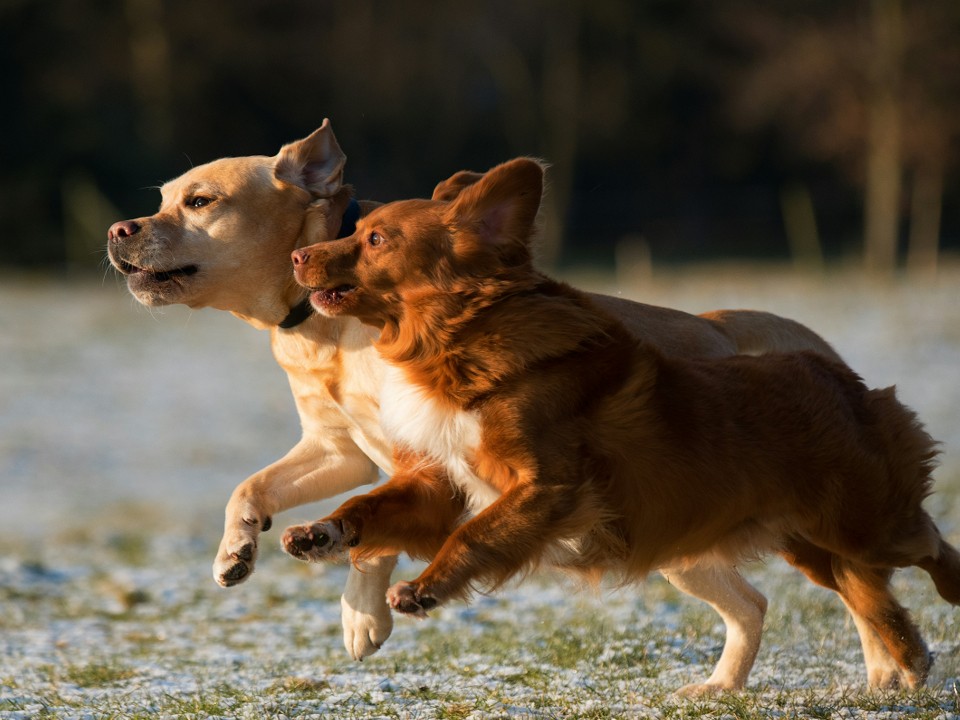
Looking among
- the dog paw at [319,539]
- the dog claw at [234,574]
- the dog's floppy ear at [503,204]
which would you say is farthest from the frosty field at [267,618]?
the dog's floppy ear at [503,204]

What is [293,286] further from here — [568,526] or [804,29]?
[804,29]

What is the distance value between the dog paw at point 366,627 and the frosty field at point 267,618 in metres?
0.18

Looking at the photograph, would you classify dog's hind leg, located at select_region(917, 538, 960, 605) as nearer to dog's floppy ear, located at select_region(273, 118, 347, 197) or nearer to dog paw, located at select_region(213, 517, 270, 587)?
dog paw, located at select_region(213, 517, 270, 587)

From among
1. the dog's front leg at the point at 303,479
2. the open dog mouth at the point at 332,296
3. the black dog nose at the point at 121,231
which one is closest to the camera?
the open dog mouth at the point at 332,296

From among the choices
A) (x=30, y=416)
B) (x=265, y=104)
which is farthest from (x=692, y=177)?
(x=30, y=416)

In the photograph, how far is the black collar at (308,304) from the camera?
5.56 meters

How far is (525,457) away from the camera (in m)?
4.19

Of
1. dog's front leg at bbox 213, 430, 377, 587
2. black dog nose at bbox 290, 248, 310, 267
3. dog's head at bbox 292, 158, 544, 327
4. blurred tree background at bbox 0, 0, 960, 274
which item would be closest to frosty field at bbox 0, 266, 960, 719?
dog's front leg at bbox 213, 430, 377, 587

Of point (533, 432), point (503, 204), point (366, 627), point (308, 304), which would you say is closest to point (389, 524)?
point (533, 432)

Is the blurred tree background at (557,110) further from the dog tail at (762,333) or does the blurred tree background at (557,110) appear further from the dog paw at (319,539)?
the dog paw at (319,539)

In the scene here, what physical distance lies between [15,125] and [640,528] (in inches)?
1323

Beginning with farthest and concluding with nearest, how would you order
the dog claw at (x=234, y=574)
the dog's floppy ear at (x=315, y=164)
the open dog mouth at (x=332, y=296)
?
1. the dog's floppy ear at (x=315, y=164)
2. the dog claw at (x=234, y=574)
3. the open dog mouth at (x=332, y=296)

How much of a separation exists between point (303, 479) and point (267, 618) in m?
2.63

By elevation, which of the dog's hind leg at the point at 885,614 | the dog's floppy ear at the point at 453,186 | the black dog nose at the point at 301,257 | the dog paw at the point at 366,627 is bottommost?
the dog paw at the point at 366,627
